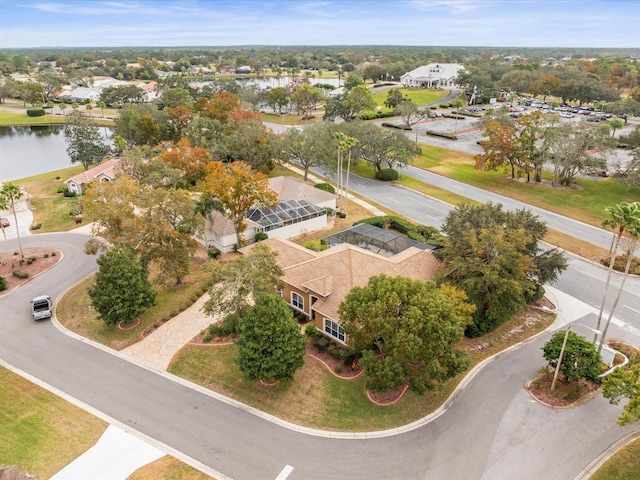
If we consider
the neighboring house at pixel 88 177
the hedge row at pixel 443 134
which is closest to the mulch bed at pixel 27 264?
the neighboring house at pixel 88 177

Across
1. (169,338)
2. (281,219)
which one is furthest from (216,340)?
(281,219)

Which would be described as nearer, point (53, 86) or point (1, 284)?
point (1, 284)

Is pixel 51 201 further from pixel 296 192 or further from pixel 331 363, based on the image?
pixel 331 363

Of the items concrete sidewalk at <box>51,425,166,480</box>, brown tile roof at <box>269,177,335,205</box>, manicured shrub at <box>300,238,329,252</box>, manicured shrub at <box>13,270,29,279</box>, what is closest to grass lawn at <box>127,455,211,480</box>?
concrete sidewalk at <box>51,425,166,480</box>

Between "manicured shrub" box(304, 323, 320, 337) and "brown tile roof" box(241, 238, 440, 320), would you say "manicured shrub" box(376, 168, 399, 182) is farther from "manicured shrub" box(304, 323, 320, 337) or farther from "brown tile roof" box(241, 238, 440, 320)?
"manicured shrub" box(304, 323, 320, 337)

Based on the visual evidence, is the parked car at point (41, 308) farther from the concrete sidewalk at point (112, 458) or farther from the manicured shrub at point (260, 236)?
the manicured shrub at point (260, 236)

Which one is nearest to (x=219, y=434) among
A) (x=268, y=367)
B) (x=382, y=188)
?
(x=268, y=367)

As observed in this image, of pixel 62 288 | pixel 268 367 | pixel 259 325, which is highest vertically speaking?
pixel 259 325

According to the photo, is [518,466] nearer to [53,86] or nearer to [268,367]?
[268,367]
